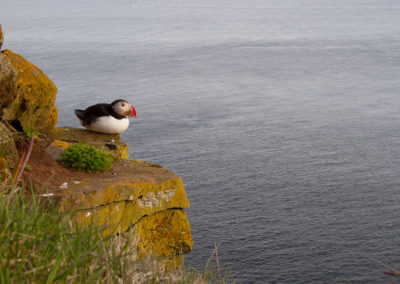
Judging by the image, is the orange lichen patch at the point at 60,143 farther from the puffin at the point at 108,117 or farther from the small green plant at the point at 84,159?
the puffin at the point at 108,117

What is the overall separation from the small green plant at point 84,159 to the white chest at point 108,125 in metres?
2.21

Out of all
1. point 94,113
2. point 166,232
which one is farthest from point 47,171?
point 94,113

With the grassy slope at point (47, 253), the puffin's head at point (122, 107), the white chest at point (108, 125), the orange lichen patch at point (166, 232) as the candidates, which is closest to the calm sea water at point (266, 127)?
the orange lichen patch at point (166, 232)

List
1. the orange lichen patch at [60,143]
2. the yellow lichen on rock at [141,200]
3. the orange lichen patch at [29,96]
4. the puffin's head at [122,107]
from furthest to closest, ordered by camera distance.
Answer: the puffin's head at [122,107]
the orange lichen patch at [60,143]
the orange lichen patch at [29,96]
the yellow lichen on rock at [141,200]

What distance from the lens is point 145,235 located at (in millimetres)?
11875

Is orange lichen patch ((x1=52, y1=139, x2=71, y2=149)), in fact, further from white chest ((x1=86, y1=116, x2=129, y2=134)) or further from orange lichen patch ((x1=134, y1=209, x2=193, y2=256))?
orange lichen patch ((x1=134, y1=209, x2=193, y2=256))

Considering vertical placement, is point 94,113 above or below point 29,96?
below

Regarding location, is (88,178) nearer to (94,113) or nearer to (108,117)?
(108,117)

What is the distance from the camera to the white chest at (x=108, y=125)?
45.4ft

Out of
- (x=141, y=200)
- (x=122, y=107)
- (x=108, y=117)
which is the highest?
(x=122, y=107)

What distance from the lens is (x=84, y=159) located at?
11.4 metres

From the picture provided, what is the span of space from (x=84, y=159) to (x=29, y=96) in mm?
1878

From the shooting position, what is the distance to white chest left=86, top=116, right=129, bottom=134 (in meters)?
13.8

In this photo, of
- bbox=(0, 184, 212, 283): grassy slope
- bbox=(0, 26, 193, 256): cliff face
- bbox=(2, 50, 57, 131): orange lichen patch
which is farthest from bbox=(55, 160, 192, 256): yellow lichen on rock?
bbox=(0, 184, 212, 283): grassy slope
